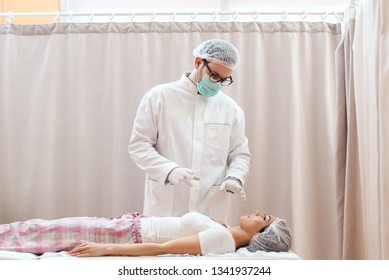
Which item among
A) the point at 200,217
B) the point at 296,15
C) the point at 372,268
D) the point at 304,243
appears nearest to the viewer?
the point at 372,268

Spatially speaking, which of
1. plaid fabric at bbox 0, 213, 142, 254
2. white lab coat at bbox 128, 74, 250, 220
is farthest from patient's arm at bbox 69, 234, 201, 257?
white lab coat at bbox 128, 74, 250, 220

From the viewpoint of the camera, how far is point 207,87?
2.41 metres

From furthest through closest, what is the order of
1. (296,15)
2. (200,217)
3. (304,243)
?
(296,15) < (304,243) < (200,217)

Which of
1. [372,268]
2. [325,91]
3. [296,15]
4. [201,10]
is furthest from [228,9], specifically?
[372,268]

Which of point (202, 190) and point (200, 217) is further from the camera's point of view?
point (202, 190)

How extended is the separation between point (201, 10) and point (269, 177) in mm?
1144

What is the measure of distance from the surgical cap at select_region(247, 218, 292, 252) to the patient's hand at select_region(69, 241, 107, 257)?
571 millimetres

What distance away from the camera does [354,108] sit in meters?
2.48

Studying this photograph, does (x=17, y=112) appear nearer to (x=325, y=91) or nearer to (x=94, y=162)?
(x=94, y=162)

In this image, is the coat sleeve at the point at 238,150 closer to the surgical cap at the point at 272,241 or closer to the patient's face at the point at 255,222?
the patient's face at the point at 255,222

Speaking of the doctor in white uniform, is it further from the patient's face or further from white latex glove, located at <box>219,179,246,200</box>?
the patient's face

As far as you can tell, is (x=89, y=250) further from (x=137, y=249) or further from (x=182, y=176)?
(x=182, y=176)

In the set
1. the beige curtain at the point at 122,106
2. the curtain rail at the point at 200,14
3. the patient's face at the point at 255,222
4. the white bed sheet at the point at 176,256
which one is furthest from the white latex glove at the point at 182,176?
the curtain rail at the point at 200,14

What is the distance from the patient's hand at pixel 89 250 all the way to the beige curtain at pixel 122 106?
1188 mm
